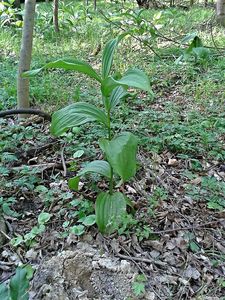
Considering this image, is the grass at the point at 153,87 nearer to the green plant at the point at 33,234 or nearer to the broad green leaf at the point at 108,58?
the broad green leaf at the point at 108,58

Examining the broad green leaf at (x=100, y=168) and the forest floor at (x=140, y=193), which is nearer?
the forest floor at (x=140, y=193)

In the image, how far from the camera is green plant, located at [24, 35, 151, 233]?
1.53 m

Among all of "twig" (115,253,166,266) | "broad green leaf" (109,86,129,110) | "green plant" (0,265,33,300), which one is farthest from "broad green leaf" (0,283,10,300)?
"broad green leaf" (109,86,129,110)

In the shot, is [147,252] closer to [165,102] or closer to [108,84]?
[108,84]

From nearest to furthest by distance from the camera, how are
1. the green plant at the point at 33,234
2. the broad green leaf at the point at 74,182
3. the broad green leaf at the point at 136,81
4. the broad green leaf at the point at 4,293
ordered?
the broad green leaf at the point at 4,293
the broad green leaf at the point at 136,81
the green plant at the point at 33,234
the broad green leaf at the point at 74,182

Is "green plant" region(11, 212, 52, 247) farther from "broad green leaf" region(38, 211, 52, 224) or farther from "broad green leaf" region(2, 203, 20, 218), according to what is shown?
"broad green leaf" region(2, 203, 20, 218)

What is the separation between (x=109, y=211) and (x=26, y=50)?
1613 millimetres

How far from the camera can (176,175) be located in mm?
2266

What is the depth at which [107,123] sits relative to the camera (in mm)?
1745

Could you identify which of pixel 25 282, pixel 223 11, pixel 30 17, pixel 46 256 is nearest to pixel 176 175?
pixel 46 256

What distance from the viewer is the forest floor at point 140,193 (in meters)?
1.62

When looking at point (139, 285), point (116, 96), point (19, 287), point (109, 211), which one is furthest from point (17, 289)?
point (116, 96)

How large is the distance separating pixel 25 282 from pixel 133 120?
6.25 feet

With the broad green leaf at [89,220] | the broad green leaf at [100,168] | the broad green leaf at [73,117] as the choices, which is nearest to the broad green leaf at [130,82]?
the broad green leaf at [73,117]
